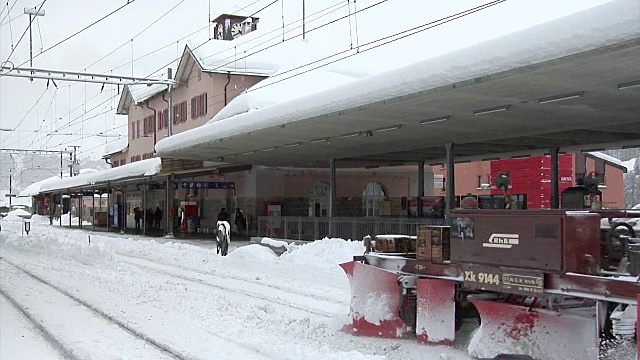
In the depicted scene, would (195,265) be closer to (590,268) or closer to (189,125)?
(590,268)

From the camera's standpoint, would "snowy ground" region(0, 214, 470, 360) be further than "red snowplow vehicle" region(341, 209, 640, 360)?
Yes

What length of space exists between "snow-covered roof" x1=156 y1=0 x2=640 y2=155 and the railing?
538 cm

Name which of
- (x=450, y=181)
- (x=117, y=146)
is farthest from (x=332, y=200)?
(x=117, y=146)

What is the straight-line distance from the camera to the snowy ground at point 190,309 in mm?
8609

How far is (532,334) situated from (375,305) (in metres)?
2.57

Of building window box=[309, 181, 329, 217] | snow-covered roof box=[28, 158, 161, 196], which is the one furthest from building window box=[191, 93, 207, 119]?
building window box=[309, 181, 329, 217]

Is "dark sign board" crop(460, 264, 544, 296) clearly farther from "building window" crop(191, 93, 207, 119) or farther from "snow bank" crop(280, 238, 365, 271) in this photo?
"building window" crop(191, 93, 207, 119)

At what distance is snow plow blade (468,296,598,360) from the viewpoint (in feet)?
22.6

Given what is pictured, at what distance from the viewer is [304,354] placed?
8.13m

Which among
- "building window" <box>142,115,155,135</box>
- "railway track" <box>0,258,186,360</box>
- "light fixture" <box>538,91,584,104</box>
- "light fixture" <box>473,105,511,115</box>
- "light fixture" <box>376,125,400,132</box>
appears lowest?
"railway track" <box>0,258,186,360</box>

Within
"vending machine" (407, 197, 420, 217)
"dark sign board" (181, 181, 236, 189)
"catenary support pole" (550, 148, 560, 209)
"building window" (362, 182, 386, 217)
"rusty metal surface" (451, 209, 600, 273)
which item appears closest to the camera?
"rusty metal surface" (451, 209, 600, 273)

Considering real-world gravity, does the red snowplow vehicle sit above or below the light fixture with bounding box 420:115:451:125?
below

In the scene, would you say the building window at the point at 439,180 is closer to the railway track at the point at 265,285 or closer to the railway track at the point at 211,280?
the railway track at the point at 211,280

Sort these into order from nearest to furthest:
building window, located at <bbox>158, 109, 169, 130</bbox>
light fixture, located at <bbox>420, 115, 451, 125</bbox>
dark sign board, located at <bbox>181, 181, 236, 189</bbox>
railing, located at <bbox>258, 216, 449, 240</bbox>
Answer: light fixture, located at <bbox>420, 115, 451, 125</bbox> → railing, located at <bbox>258, 216, 449, 240</bbox> → dark sign board, located at <bbox>181, 181, 236, 189</bbox> → building window, located at <bbox>158, 109, 169, 130</bbox>
